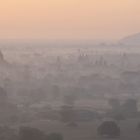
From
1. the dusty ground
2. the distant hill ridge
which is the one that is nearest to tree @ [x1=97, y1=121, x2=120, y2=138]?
the dusty ground

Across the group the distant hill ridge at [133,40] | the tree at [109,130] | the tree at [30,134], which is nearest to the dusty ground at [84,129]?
the tree at [109,130]

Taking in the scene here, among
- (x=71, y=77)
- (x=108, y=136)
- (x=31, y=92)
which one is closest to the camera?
(x=108, y=136)

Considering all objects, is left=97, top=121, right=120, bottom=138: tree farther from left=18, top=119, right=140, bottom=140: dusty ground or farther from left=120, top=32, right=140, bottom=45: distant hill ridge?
left=120, top=32, right=140, bottom=45: distant hill ridge

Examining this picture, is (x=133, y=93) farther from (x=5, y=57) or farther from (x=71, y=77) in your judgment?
(x=5, y=57)

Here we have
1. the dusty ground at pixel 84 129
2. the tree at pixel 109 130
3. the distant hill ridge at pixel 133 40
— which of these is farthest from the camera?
the distant hill ridge at pixel 133 40

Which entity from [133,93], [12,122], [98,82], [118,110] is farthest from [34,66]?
[12,122]

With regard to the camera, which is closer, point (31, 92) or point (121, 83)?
point (31, 92)

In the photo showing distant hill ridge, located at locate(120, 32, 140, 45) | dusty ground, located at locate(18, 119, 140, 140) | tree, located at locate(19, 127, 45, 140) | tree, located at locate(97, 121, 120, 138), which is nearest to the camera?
tree, located at locate(19, 127, 45, 140)

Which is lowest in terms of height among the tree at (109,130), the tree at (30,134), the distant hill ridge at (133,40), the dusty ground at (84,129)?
the distant hill ridge at (133,40)

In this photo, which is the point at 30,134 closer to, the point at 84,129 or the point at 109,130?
the point at 109,130

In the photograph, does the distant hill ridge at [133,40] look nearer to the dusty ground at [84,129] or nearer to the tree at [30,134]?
the dusty ground at [84,129]

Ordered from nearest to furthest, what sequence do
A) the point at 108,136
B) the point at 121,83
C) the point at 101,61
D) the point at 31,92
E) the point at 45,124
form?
the point at 108,136 < the point at 45,124 < the point at 31,92 < the point at 121,83 < the point at 101,61
